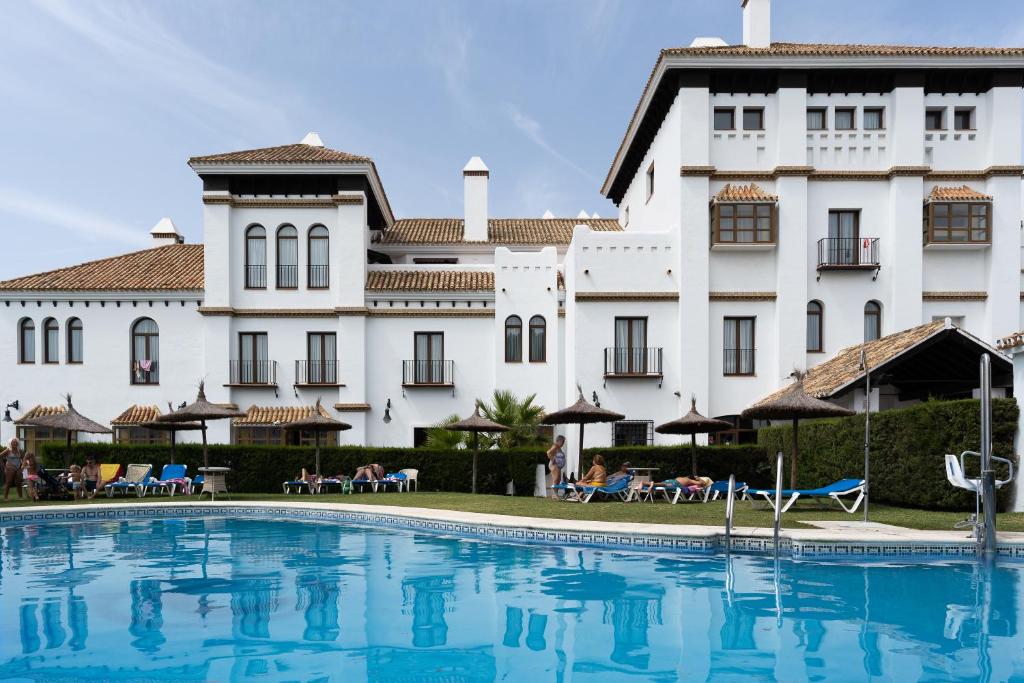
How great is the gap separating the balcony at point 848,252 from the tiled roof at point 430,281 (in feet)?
35.2

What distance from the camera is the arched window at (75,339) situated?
1079 inches

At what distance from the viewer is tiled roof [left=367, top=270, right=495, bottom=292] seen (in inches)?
1064

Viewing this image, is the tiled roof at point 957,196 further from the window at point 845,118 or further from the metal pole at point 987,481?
the metal pole at point 987,481

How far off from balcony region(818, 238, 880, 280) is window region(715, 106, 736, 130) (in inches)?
180

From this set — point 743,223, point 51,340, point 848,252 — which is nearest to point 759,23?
point 743,223

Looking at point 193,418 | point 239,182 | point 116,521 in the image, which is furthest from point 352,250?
point 116,521

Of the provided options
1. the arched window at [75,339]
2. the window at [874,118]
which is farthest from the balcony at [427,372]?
the window at [874,118]

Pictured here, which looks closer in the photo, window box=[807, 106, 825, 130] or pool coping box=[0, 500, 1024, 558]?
pool coping box=[0, 500, 1024, 558]

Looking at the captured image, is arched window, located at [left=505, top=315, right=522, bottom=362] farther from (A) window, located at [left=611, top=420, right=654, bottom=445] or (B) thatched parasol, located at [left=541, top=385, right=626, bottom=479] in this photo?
(B) thatched parasol, located at [left=541, top=385, right=626, bottom=479]

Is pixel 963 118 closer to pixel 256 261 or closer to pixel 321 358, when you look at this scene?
pixel 321 358

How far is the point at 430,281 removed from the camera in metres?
27.8

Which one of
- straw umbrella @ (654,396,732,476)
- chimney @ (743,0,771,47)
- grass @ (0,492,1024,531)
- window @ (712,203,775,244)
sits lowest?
grass @ (0,492,1024,531)

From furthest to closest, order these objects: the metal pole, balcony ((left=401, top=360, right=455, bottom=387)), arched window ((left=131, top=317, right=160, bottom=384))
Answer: arched window ((left=131, top=317, right=160, bottom=384)), balcony ((left=401, top=360, right=455, bottom=387)), the metal pole

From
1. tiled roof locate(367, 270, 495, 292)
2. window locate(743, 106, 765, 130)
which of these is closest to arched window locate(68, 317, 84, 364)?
tiled roof locate(367, 270, 495, 292)
